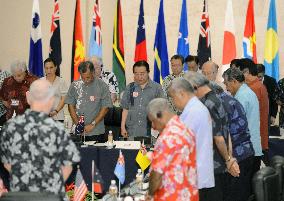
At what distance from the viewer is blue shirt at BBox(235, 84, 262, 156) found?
488 cm

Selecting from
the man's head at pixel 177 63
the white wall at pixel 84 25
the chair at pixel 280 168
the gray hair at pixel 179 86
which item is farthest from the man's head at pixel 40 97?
the white wall at pixel 84 25

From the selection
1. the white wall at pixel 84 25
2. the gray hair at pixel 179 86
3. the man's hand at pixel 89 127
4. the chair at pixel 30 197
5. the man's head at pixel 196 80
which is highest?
the white wall at pixel 84 25

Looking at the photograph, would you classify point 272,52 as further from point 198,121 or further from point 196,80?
point 198,121

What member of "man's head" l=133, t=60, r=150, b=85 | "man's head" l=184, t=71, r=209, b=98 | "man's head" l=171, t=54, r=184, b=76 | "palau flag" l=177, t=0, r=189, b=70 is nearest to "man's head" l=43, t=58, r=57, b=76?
"man's head" l=133, t=60, r=150, b=85

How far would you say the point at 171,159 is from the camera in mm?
3117

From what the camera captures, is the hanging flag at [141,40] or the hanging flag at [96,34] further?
the hanging flag at [141,40]

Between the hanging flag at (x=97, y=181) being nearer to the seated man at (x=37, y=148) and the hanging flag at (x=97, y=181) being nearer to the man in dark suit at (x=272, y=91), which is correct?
the seated man at (x=37, y=148)

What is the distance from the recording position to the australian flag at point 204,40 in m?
8.75

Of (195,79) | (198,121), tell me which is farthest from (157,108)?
(195,79)

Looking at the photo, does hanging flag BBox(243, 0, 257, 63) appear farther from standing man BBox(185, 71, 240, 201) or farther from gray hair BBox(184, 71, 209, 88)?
gray hair BBox(184, 71, 209, 88)

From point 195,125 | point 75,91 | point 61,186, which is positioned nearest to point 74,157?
point 61,186

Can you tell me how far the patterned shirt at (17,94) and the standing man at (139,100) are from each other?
3.95 ft

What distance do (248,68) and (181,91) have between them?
86.0 inches

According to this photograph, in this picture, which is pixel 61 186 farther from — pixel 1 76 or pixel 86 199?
pixel 1 76
